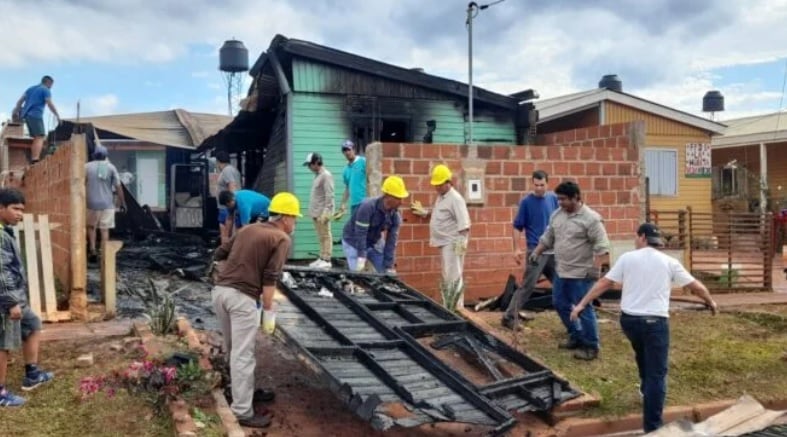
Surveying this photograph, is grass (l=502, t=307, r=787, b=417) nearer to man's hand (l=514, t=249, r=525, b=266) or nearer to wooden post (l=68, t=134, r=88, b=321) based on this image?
man's hand (l=514, t=249, r=525, b=266)

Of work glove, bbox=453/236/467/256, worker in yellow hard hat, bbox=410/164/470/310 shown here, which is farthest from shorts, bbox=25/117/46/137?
work glove, bbox=453/236/467/256

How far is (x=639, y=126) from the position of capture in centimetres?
982

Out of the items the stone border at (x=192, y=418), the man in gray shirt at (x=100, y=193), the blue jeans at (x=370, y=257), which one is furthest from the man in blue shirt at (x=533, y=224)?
the man in gray shirt at (x=100, y=193)

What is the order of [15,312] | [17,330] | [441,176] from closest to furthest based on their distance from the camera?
[15,312] < [17,330] < [441,176]

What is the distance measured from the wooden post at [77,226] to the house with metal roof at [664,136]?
455 inches

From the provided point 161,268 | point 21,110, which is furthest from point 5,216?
point 21,110

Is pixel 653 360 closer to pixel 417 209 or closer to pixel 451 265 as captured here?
pixel 451 265

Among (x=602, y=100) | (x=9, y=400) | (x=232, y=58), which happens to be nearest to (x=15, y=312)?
(x=9, y=400)

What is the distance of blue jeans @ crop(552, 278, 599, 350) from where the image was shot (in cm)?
672

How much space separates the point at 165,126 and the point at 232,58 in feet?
45.8

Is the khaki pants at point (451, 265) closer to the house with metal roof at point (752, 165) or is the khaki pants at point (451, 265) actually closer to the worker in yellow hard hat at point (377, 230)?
the worker in yellow hard hat at point (377, 230)

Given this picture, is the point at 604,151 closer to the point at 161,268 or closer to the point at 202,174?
the point at 161,268

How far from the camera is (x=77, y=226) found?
24.5 ft

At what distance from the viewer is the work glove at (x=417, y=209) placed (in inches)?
337
